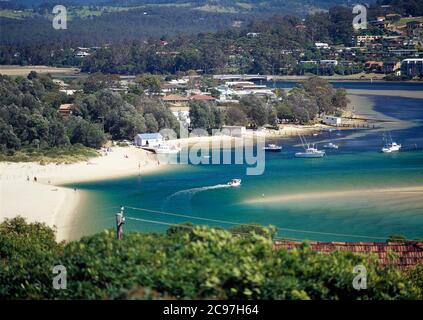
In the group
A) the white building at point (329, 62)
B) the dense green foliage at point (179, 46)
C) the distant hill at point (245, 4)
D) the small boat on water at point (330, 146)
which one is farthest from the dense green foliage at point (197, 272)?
the distant hill at point (245, 4)

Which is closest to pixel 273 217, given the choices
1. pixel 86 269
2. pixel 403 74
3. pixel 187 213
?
pixel 187 213

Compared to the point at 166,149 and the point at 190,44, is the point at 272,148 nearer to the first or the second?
the point at 166,149

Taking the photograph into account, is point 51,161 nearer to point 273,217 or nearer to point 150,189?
point 150,189

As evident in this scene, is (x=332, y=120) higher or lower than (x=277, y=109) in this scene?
lower

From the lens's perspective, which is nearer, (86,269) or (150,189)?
(86,269)

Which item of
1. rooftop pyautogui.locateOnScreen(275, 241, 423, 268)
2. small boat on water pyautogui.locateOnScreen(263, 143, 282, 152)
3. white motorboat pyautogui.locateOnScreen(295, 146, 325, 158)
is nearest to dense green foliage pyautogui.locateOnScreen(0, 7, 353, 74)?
small boat on water pyautogui.locateOnScreen(263, 143, 282, 152)

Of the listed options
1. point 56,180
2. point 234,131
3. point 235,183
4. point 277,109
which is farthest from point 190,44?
point 235,183
